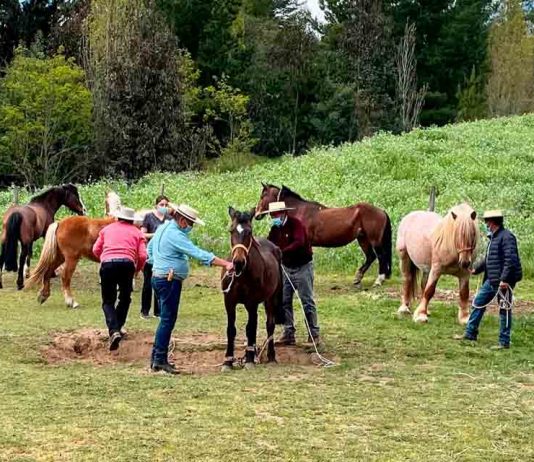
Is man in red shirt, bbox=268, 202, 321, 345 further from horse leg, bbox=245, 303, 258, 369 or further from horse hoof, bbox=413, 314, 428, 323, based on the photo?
horse hoof, bbox=413, 314, 428, 323

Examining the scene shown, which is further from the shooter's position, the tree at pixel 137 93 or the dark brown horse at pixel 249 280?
the tree at pixel 137 93

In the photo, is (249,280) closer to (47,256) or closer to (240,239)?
(240,239)

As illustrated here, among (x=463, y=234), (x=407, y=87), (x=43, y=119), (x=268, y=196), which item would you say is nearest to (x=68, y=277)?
(x=268, y=196)

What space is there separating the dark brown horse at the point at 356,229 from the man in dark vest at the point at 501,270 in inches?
207

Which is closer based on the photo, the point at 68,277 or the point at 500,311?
the point at 500,311

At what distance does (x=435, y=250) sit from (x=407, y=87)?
33.6m

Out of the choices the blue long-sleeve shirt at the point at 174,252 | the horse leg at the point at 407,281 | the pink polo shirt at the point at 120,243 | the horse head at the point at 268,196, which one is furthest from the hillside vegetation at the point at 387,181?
the blue long-sleeve shirt at the point at 174,252

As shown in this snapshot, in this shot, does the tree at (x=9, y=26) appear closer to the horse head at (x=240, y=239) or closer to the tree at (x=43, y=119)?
the tree at (x=43, y=119)

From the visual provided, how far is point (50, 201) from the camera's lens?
14977mm

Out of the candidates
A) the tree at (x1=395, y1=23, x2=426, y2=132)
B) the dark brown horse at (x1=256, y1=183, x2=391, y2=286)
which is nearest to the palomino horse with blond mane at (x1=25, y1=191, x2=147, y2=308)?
the dark brown horse at (x1=256, y1=183, x2=391, y2=286)

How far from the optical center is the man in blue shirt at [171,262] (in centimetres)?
770

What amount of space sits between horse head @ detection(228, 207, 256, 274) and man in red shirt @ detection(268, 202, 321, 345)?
112 centimetres

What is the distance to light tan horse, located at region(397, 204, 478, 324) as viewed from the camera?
33.2ft

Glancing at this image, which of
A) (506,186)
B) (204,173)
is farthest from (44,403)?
(204,173)
